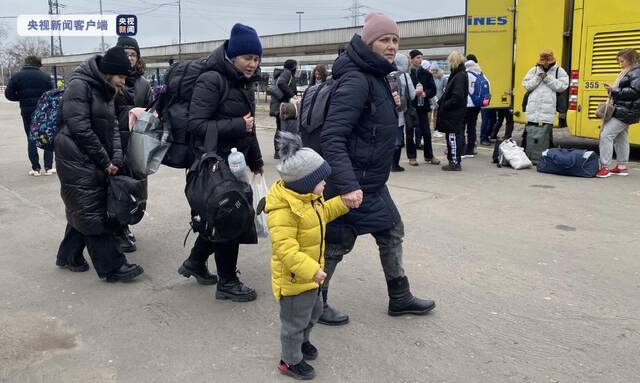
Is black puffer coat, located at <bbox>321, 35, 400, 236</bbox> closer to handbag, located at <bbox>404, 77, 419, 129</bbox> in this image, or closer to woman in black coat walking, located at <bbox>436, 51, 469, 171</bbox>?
woman in black coat walking, located at <bbox>436, 51, 469, 171</bbox>

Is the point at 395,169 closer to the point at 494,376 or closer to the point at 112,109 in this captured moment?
the point at 112,109

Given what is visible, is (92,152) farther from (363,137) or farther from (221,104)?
(363,137)

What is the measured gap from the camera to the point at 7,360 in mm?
3303

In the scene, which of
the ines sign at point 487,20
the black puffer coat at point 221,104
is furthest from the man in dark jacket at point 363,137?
the ines sign at point 487,20

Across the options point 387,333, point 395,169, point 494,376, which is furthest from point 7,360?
point 395,169

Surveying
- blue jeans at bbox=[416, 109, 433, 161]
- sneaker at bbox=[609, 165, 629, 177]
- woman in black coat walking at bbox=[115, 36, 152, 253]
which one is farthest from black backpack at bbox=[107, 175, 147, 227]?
sneaker at bbox=[609, 165, 629, 177]

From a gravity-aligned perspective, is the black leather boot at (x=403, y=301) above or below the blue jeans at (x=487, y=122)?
below

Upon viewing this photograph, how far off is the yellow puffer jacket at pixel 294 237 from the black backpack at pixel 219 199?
2.40 feet

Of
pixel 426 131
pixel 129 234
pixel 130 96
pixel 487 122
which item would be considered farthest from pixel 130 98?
pixel 487 122

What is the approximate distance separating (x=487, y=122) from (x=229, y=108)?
9290 millimetres

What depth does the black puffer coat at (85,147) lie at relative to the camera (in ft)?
13.8

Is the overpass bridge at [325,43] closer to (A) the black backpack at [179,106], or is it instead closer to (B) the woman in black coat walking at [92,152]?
(B) the woman in black coat walking at [92,152]

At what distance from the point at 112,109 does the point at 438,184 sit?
4.79 m

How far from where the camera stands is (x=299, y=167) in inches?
113
